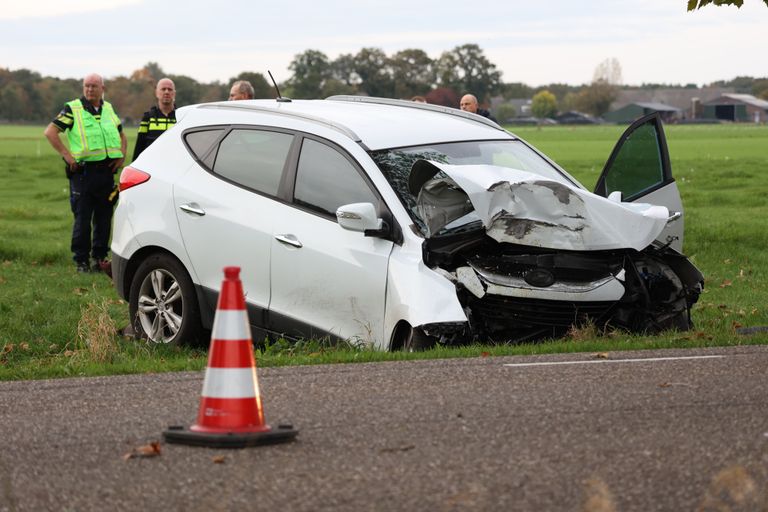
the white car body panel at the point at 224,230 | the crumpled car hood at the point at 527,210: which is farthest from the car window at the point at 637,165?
the white car body panel at the point at 224,230

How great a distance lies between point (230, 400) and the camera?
18.3 feet

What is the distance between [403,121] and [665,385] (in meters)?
3.27

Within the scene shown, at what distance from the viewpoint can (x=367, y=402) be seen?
21.2ft

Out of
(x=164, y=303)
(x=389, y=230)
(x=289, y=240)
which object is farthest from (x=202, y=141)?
(x=389, y=230)

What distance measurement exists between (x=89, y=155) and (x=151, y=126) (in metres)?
1.68

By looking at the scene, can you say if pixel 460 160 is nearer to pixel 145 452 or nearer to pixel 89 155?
pixel 145 452

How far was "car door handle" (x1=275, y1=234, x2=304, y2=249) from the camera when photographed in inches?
341

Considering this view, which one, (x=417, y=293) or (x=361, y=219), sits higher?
(x=361, y=219)

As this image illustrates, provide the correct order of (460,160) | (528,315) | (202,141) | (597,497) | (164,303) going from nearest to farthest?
(597,497) → (528,315) → (460,160) → (164,303) → (202,141)

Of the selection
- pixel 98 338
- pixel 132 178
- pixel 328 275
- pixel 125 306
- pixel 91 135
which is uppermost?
pixel 91 135

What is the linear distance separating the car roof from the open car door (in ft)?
2.68

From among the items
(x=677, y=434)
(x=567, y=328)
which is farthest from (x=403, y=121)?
(x=677, y=434)

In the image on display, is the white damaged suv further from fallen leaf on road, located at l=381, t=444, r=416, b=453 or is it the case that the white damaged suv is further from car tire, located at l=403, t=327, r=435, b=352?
fallen leaf on road, located at l=381, t=444, r=416, b=453

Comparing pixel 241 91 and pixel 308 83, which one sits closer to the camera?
pixel 241 91
